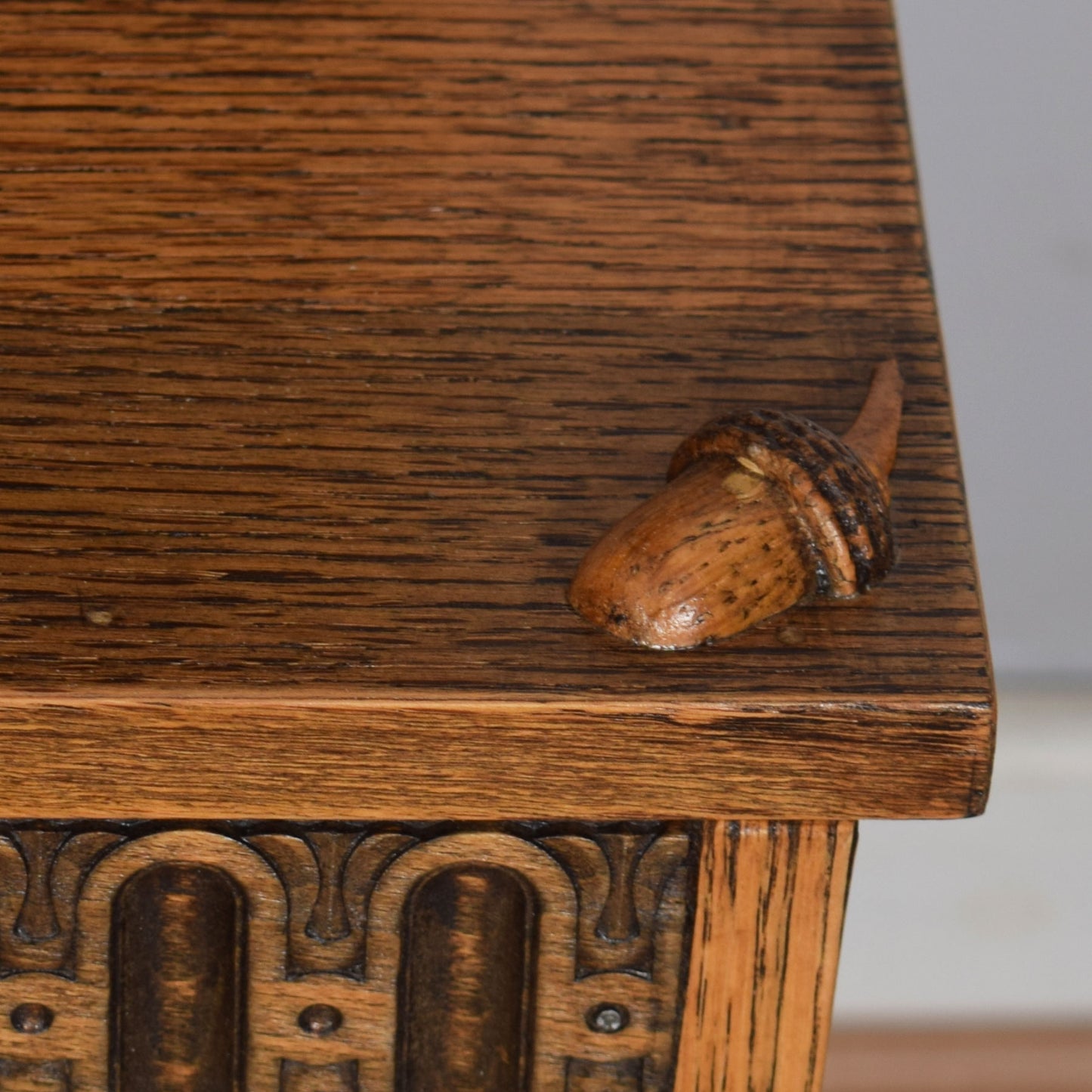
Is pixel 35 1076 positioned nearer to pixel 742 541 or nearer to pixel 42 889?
pixel 42 889

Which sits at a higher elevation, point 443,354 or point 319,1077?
point 443,354

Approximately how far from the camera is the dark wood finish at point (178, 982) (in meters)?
0.58

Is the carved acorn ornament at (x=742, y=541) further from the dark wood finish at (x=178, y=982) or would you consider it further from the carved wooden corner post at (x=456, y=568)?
the dark wood finish at (x=178, y=982)

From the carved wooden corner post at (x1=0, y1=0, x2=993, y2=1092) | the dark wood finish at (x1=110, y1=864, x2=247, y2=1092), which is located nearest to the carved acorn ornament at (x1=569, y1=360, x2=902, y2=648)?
the carved wooden corner post at (x1=0, y1=0, x2=993, y2=1092)

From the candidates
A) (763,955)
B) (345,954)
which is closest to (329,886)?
(345,954)

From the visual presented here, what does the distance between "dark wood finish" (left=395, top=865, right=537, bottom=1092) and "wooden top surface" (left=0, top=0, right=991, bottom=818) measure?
0.18 ft

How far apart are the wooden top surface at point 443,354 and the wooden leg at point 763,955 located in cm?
3

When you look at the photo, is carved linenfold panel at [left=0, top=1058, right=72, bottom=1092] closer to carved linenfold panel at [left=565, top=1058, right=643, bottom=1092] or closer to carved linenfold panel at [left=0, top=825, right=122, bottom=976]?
carved linenfold panel at [left=0, top=825, right=122, bottom=976]

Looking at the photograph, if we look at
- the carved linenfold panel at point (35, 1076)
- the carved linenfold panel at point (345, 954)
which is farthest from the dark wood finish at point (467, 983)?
the carved linenfold panel at point (35, 1076)

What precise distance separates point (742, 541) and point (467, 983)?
6.4 inches

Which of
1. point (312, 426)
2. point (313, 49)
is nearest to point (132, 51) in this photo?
point (313, 49)

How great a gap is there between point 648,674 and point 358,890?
113 mm

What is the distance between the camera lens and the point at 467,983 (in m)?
0.59

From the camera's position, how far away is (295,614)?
1.77ft
